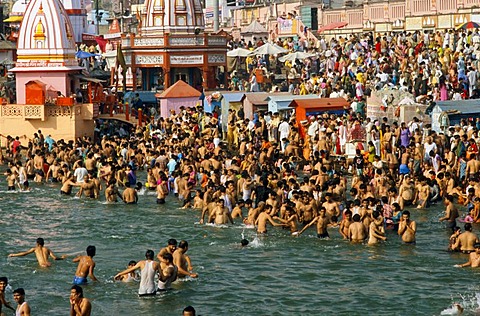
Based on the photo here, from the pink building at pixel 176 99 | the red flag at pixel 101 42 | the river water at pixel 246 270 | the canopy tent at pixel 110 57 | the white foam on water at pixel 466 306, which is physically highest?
the red flag at pixel 101 42

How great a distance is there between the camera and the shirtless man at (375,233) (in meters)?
21.3

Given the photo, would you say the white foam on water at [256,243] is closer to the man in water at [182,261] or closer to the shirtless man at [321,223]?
the shirtless man at [321,223]

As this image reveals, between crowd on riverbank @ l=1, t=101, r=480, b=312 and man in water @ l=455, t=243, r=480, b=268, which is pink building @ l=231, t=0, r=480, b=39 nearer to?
crowd on riverbank @ l=1, t=101, r=480, b=312

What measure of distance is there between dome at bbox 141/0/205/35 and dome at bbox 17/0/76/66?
7.11 meters

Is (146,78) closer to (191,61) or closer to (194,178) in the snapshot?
(191,61)

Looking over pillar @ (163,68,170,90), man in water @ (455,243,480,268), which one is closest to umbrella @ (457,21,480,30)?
pillar @ (163,68,170,90)

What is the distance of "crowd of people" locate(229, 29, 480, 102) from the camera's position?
106ft

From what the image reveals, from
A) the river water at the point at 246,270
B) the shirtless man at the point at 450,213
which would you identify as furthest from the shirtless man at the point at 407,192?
the shirtless man at the point at 450,213

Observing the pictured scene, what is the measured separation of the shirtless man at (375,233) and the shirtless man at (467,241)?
1.43 metres

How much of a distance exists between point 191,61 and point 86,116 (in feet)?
29.3

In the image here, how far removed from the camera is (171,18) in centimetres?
4709

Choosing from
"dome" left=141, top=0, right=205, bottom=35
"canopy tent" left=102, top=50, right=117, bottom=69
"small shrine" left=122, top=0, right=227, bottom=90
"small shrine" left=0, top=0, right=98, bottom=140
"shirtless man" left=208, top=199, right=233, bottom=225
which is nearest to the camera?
"shirtless man" left=208, top=199, right=233, bottom=225

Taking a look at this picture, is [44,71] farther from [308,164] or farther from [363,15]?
[363,15]

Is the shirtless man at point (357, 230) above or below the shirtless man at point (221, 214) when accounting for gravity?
below
